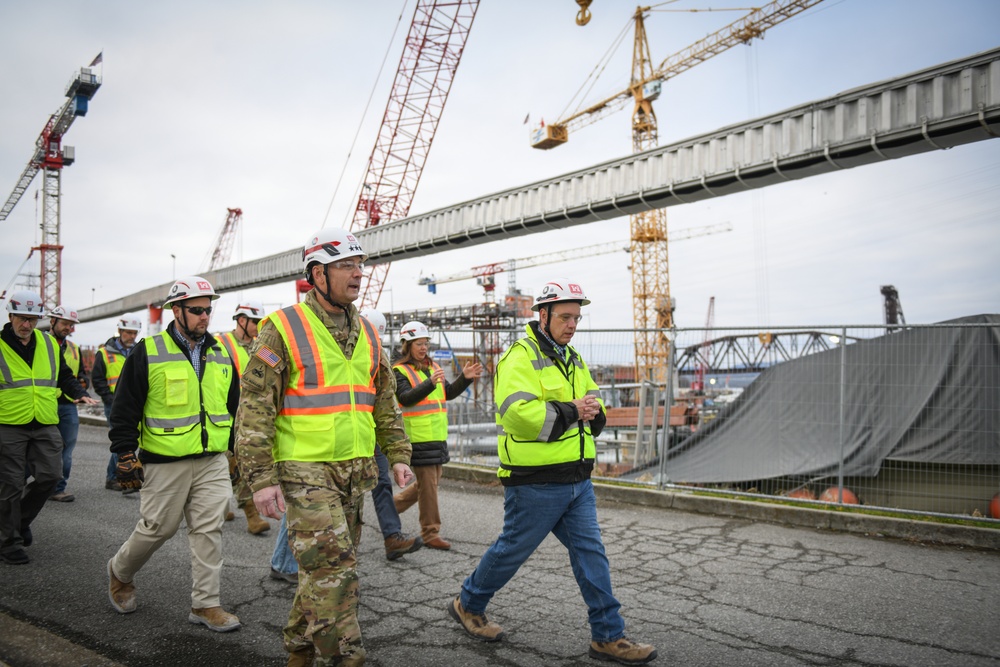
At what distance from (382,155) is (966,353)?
42414mm

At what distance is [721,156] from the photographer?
12.6m

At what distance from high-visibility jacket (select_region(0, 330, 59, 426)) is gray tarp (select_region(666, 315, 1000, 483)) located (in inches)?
277

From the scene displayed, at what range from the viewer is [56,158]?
2479 inches

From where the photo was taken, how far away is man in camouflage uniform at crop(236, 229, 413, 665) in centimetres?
288

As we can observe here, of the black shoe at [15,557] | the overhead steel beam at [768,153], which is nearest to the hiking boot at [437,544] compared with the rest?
the black shoe at [15,557]

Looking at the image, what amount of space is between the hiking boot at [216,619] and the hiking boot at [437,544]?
7.17 ft

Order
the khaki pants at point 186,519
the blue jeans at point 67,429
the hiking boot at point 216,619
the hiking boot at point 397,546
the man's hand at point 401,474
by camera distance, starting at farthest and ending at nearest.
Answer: the blue jeans at point 67,429 < the hiking boot at point 397,546 < the khaki pants at point 186,519 < the hiking boot at point 216,619 < the man's hand at point 401,474

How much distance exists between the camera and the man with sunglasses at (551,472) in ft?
12.0

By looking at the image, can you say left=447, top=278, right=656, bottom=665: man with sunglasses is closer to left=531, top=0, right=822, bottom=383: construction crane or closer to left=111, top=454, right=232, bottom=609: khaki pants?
left=111, top=454, right=232, bottom=609: khaki pants

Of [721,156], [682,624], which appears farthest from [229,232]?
[682,624]

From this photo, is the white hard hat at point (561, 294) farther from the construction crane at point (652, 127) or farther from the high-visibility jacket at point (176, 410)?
the construction crane at point (652, 127)

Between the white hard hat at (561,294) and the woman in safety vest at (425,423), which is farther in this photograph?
the woman in safety vest at (425,423)

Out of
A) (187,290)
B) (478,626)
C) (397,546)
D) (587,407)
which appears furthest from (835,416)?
(187,290)

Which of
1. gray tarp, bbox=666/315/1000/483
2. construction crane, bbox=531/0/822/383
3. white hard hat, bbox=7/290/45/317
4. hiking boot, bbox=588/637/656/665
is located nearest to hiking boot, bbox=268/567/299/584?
hiking boot, bbox=588/637/656/665
